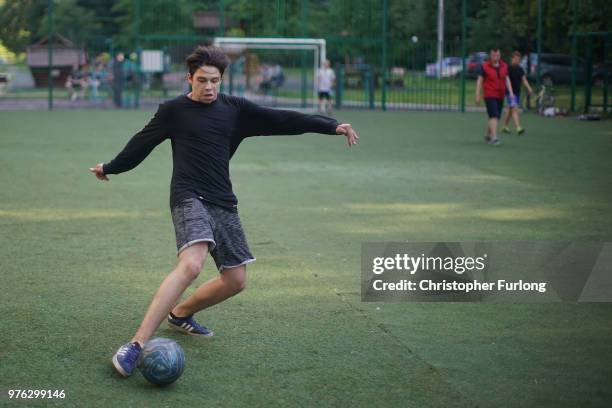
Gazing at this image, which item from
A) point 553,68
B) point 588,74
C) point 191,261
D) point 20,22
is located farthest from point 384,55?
point 191,261

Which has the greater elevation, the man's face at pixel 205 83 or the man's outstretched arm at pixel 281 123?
the man's face at pixel 205 83

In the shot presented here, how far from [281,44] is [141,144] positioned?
31.2 metres

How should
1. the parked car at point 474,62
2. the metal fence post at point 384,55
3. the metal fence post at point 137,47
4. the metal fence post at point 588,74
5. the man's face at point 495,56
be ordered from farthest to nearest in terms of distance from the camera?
the parked car at point 474,62
the metal fence post at point 384,55
the metal fence post at point 137,47
the metal fence post at point 588,74
the man's face at point 495,56

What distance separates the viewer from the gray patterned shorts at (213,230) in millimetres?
5820

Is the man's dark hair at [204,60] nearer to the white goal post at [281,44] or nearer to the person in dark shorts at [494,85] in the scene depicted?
the person in dark shorts at [494,85]

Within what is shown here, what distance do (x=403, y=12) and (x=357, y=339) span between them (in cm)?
3359

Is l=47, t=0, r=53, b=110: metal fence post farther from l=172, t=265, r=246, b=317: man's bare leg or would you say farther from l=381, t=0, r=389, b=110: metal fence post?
l=172, t=265, r=246, b=317: man's bare leg

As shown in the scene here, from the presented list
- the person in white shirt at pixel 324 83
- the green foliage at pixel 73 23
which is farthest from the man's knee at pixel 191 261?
the green foliage at pixel 73 23

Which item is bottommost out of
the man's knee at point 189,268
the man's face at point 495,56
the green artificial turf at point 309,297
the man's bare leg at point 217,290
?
the green artificial turf at point 309,297

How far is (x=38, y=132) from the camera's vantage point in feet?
82.3

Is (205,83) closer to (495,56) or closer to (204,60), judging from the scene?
(204,60)

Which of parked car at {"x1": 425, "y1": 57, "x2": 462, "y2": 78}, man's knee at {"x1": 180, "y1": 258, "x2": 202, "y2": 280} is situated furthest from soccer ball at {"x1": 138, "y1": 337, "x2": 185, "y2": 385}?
parked car at {"x1": 425, "y1": 57, "x2": 462, "y2": 78}

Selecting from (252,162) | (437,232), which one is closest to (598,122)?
(252,162)

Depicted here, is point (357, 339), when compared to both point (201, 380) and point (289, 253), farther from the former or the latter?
point (289, 253)
